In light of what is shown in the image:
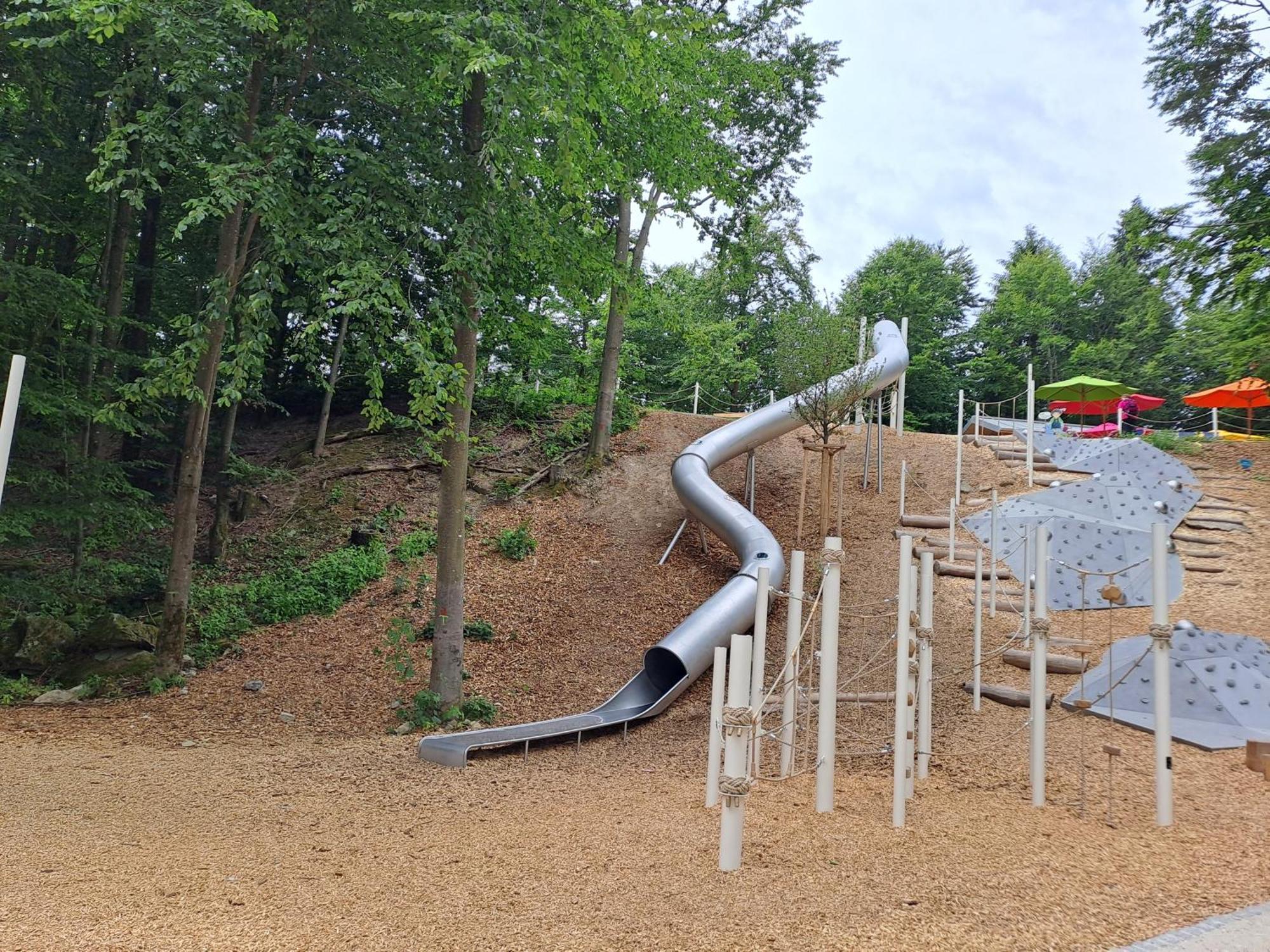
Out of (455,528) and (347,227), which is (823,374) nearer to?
(455,528)

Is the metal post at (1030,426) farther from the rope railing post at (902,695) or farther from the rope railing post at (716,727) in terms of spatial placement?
the rope railing post at (716,727)

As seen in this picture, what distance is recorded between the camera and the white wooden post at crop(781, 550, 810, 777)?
425 centimetres

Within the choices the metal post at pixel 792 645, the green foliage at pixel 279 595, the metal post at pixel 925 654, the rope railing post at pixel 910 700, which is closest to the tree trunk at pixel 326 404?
the green foliage at pixel 279 595

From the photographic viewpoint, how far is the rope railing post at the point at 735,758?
11.4 ft

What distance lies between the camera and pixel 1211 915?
3039 millimetres

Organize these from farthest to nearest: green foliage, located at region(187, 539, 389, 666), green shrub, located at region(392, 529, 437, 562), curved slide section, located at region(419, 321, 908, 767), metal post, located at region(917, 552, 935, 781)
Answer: green shrub, located at region(392, 529, 437, 562) → green foliage, located at region(187, 539, 389, 666) → curved slide section, located at region(419, 321, 908, 767) → metal post, located at region(917, 552, 935, 781)

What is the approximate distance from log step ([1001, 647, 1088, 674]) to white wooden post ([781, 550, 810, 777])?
3.37 metres

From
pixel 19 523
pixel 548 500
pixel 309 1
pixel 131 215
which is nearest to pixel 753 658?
pixel 309 1

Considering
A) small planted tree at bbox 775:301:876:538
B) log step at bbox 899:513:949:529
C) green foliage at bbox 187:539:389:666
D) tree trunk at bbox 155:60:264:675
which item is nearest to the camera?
tree trunk at bbox 155:60:264:675

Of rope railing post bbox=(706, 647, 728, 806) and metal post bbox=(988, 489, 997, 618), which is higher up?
metal post bbox=(988, 489, 997, 618)

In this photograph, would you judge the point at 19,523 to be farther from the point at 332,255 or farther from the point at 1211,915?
the point at 1211,915

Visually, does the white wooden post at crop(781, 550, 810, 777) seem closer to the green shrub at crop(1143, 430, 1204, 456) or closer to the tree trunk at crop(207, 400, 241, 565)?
the tree trunk at crop(207, 400, 241, 565)

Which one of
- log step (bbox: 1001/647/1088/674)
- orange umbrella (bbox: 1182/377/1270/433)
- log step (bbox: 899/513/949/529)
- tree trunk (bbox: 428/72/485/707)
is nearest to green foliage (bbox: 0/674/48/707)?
tree trunk (bbox: 428/72/485/707)

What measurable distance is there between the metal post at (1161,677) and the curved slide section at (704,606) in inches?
87.7
